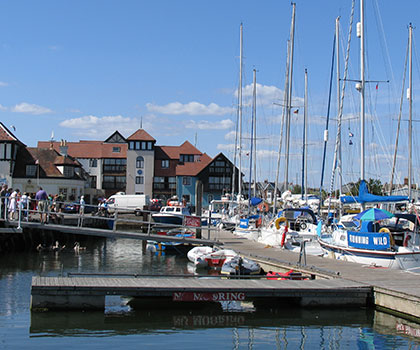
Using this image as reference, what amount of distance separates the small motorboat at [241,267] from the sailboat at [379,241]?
438 cm

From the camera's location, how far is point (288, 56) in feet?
145

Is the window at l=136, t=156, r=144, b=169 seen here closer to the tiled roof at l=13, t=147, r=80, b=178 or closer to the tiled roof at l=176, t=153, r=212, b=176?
the tiled roof at l=176, t=153, r=212, b=176

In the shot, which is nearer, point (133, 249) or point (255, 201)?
point (133, 249)

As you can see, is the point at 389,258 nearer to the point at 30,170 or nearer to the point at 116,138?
the point at 30,170

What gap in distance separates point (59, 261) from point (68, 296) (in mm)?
16654

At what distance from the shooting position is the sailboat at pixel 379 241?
24.7m

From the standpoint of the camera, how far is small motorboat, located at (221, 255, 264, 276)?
986 inches

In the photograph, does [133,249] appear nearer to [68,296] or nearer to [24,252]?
[24,252]

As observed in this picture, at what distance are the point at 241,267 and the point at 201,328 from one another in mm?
8738

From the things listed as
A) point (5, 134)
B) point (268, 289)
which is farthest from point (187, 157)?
point (268, 289)

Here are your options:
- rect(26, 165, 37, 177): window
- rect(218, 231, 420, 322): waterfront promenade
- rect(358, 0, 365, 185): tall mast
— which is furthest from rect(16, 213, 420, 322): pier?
rect(26, 165, 37, 177): window

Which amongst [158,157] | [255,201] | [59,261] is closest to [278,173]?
[255,201]

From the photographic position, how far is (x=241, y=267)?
2527cm

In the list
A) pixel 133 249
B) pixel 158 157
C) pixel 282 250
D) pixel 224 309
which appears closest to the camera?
pixel 224 309
